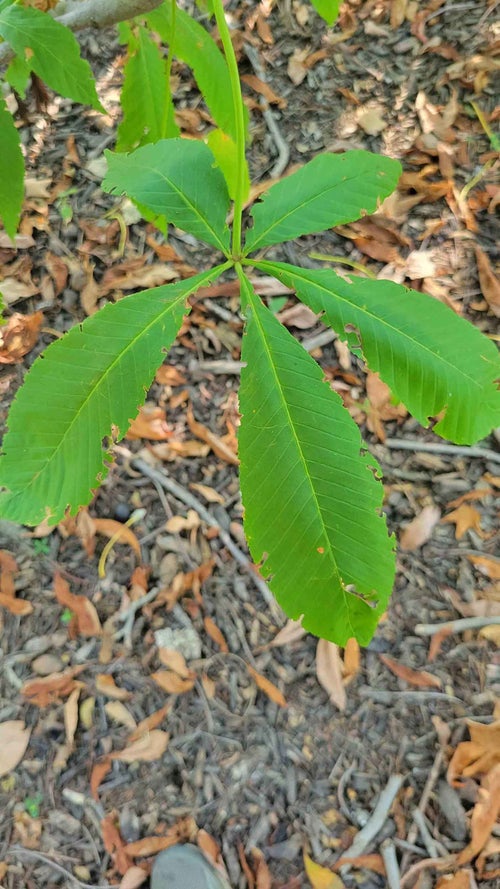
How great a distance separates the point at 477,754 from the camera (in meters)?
1.50

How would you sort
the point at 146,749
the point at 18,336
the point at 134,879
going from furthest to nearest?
the point at 18,336
the point at 146,749
the point at 134,879

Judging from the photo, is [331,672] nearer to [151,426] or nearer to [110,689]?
[110,689]

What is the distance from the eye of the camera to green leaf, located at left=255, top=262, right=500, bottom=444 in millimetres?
782

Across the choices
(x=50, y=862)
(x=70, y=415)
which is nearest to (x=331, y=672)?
(x=50, y=862)

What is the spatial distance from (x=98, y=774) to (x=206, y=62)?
149 cm

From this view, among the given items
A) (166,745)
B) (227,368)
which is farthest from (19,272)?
(166,745)

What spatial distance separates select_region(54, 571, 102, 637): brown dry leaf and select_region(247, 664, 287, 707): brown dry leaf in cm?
40

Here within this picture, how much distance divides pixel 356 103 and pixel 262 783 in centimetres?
201

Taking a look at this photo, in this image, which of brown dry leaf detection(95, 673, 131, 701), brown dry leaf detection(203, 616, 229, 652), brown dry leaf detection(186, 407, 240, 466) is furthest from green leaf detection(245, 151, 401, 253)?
brown dry leaf detection(95, 673, 131, 701)

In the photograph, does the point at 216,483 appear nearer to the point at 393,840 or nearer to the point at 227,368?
the point at 227,368

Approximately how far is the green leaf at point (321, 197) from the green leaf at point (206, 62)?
1.06ft

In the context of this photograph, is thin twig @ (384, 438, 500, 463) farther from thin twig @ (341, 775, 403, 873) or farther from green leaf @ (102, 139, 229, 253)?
green leaf @ (102, 139, 229, 253)

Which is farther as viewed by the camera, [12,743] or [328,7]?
[12,743]

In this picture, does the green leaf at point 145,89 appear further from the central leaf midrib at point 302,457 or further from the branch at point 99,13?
the central leaf midrib at point 302,457
